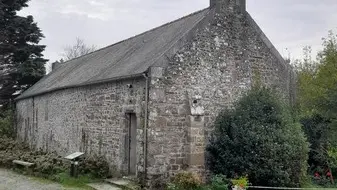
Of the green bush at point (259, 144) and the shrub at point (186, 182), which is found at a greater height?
the green bush at point (259, 144)

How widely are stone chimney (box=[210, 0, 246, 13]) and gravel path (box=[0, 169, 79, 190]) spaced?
8142mm

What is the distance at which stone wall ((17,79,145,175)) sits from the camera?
45.7 feet

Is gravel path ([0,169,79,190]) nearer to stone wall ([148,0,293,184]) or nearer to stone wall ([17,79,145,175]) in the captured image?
stone wall ([17,79,145,175])

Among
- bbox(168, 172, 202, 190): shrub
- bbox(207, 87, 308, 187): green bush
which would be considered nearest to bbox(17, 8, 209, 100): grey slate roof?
bbox(207, 87, 308, 187): green bush

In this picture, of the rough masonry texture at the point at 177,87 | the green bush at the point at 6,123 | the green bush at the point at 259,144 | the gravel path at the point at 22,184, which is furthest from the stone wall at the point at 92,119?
the green bush at the point at 6,123

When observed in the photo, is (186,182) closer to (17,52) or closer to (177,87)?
(177,87)

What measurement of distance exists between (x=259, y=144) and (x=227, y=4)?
5234 millimetres

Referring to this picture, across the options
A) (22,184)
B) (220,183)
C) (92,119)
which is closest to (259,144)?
(220,183)

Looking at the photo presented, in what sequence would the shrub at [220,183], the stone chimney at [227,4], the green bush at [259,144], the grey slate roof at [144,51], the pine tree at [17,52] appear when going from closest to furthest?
the shrub at [220,183], the green bush at [259,144], the grey slate roof at [144,51], the stone chimney at [227,4], the pine tree at [17,52]

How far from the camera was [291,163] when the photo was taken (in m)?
13.4

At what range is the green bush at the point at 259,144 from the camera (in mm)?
12945

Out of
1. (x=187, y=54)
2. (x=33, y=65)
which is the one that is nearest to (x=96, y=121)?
(x=187, y=54)

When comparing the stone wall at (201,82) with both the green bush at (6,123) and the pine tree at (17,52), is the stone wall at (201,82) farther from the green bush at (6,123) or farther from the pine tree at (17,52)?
the pine tree at (17,52)

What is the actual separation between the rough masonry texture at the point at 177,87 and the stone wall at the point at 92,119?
36mm
